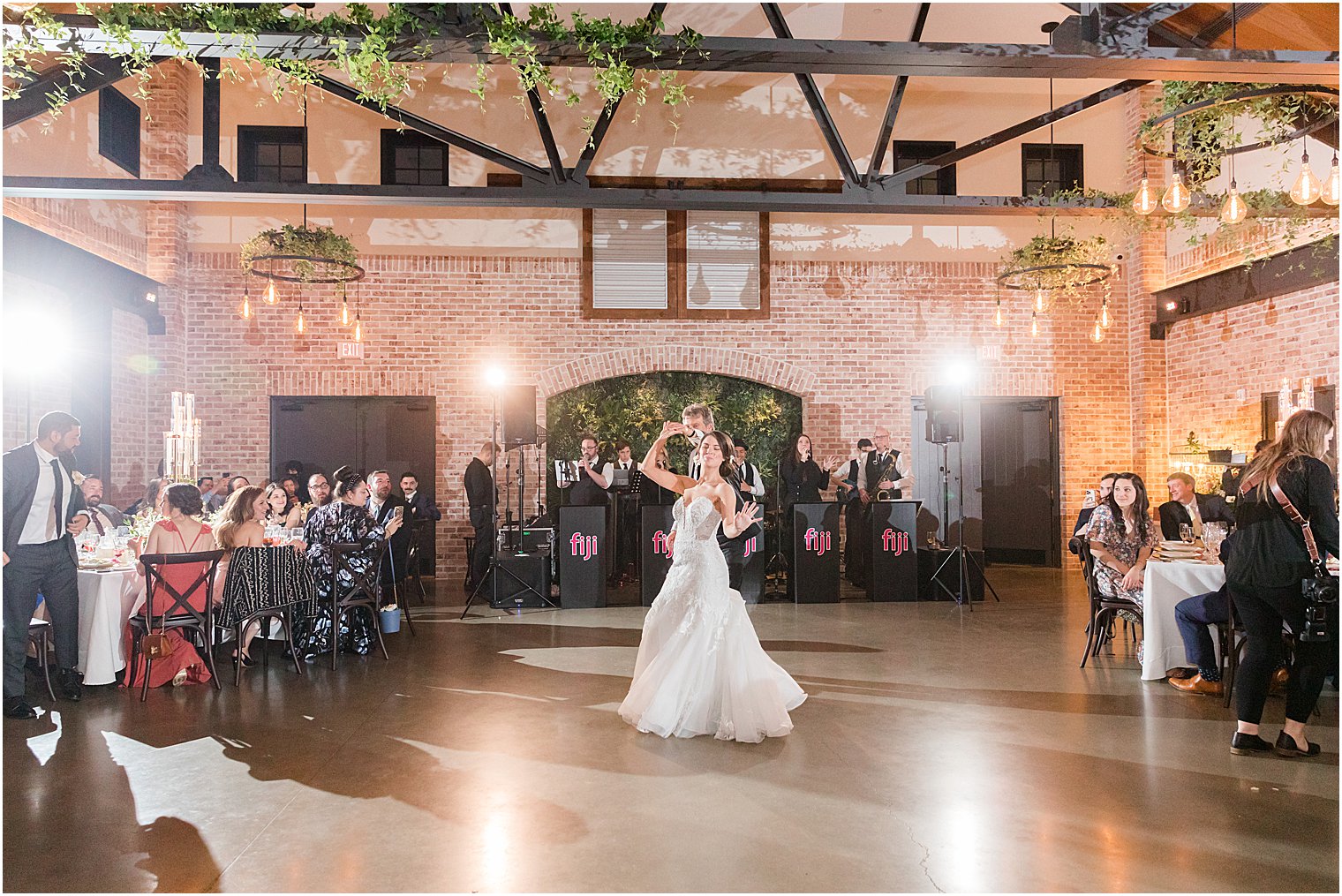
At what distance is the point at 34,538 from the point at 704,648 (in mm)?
3738

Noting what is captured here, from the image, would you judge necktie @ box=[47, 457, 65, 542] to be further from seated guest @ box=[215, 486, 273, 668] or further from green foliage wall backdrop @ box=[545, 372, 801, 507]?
green foliage wall backdrop @ box=[545, 372, 801, 507]

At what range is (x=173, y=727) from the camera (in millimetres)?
4617

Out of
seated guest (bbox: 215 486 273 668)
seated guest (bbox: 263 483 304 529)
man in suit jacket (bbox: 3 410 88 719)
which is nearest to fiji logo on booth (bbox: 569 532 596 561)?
seated guest (bbox: 263 483 304 529)

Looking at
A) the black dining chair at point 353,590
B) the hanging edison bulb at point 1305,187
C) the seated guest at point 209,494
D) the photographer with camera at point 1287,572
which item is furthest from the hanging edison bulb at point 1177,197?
the seated guest at point 209,494

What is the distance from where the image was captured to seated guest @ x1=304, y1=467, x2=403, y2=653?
247 inches

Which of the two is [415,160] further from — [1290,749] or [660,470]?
[1290,749]

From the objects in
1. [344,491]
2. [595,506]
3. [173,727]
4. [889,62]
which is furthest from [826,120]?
[173,727]

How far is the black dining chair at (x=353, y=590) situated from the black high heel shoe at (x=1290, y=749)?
5.35 meters

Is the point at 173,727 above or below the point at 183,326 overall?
below

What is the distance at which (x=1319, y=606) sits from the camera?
3838 millimetres

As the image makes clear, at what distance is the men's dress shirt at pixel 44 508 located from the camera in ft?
15.7

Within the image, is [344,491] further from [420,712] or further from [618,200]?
[618,200]

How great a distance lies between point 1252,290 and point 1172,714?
20.6ft

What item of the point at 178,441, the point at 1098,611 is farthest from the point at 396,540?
the point at 1098,611
